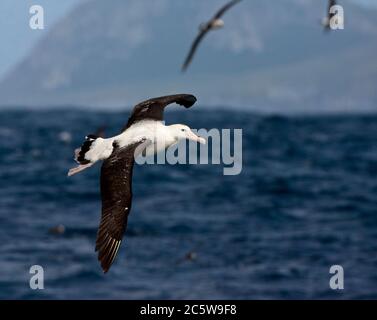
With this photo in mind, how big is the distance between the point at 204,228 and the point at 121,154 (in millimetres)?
22504

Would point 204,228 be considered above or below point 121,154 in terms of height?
above

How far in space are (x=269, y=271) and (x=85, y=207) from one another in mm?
10866

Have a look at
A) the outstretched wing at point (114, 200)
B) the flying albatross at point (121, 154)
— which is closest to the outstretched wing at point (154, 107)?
the flying albatross at point (121, 154)

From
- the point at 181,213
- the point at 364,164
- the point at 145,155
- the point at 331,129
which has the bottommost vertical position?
the point at 145,155

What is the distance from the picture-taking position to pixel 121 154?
12391mm

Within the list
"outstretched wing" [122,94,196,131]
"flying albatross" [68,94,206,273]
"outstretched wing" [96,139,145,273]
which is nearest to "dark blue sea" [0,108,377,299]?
"outstretched wing" [122,94,196,131]

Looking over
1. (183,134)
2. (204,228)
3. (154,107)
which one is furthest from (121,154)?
(204,228)

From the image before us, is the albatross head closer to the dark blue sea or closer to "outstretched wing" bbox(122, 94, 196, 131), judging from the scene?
"outstretched wing" bbox(122, 94, 196, 131)

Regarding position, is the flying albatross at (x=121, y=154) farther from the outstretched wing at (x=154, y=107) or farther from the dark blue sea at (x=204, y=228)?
the dark blue sea at (x=204, y=228)

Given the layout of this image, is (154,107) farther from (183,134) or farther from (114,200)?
(114,200)

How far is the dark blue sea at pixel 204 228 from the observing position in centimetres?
2734
